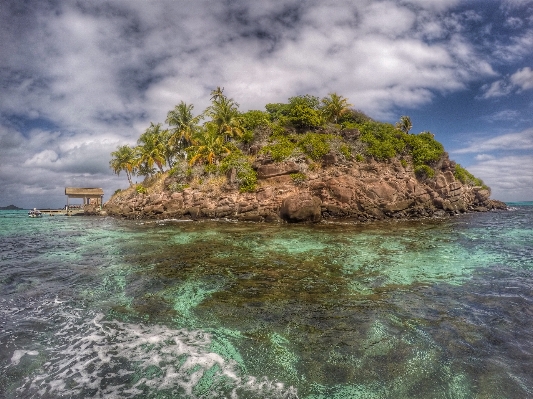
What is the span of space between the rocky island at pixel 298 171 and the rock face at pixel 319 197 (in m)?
0.11

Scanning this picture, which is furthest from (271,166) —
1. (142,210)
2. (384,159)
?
(142,210)

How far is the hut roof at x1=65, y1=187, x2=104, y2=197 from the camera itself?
5713 centimetres

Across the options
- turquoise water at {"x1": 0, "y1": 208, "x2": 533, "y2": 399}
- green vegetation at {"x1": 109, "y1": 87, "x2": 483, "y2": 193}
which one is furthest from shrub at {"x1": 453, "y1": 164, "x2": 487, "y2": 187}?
turquoise water at {"x1": 0, "y1": 208, "x2": 533, "y2": 399}

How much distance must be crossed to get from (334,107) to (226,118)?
16.1 meters

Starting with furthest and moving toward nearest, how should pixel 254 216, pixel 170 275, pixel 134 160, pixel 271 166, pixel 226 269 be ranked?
pixel 134 160 → pixel 271 166 → pixel 254 216 → pixel 226 269 → pixel 170 275

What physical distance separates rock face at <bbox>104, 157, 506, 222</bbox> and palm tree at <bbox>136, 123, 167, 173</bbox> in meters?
10.5

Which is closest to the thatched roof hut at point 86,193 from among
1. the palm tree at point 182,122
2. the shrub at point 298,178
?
the palm tree at point 182,122

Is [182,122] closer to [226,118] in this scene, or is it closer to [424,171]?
[226,118]

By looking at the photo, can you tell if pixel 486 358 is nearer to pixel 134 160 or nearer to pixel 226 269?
pixel 226 269

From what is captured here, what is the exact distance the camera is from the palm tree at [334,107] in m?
42.1

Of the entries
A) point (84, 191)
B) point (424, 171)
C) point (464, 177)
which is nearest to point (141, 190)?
point (84, 191)

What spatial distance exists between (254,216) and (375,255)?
18.2m

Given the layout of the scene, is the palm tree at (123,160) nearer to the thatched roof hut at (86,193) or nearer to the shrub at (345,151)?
the thatched roof hut at (86,193)

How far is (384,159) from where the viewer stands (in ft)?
118
